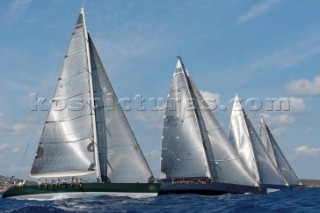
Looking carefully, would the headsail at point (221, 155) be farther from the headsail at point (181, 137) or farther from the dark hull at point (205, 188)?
the headsail at point (181, 137)

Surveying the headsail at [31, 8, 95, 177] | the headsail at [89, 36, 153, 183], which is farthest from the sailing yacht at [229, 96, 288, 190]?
the headsail at [31, 8, 95, 177]

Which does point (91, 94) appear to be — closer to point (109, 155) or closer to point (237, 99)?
point (109, 155)

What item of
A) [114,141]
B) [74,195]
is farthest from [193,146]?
[74,195]

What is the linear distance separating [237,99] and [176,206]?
1467 inches

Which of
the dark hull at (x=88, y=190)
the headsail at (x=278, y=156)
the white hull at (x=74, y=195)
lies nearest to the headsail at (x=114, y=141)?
the dark hull at (x=88, y=190)

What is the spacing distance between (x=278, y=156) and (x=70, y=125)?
4992 centimetres

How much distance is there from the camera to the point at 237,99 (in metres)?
75.3

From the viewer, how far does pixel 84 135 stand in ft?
155

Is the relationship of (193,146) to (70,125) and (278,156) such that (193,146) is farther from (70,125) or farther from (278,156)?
(278,156)

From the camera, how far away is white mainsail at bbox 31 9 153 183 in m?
46.8

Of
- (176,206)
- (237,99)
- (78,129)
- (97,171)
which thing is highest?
(237,99)

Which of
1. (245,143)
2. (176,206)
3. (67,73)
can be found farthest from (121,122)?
(245,143)

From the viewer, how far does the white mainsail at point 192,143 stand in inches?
2265

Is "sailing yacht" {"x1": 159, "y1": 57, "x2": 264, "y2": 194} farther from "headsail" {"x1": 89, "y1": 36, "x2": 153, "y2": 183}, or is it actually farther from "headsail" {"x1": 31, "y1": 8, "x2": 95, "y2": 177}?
"headsail" {"x1": 31, "y1": 8, "x2": 95, "y2": 177}
